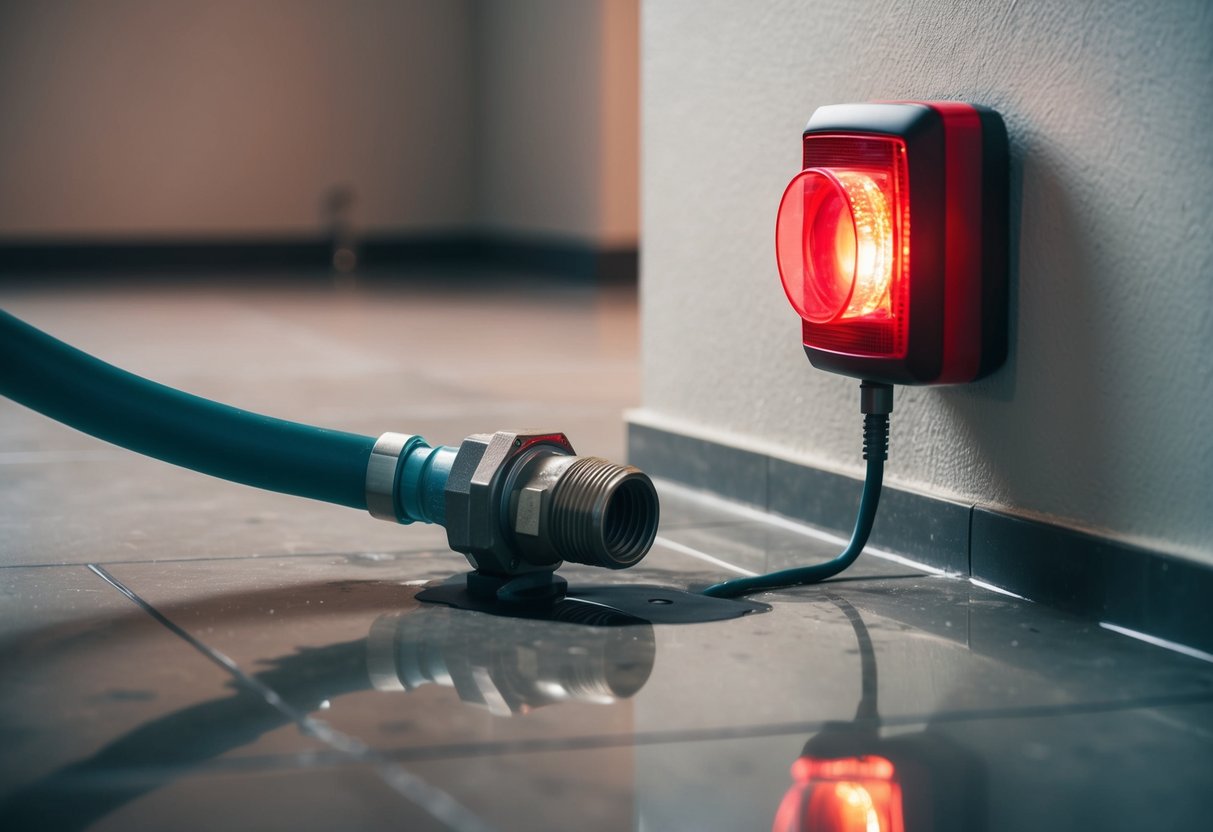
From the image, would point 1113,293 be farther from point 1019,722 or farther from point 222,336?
point 222,336

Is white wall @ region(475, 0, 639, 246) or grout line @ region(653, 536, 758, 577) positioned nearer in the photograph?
A: grout line @ region(653, 536, 758, 577)

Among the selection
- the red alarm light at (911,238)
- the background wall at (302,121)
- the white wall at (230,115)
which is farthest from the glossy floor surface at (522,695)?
the white wall at (230,115)

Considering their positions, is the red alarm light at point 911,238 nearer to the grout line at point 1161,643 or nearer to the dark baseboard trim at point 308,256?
the grout line at point 1161,643

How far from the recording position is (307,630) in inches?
54.4

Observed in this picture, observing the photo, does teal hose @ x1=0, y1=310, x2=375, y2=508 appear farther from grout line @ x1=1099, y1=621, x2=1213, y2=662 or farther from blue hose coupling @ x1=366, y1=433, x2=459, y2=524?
grout line @ x1=1099, y1=621, x2=1213, y2=662

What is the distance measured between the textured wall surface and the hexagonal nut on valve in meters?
0.47

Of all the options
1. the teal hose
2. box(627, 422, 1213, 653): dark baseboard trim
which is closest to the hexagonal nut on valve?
the teal hose

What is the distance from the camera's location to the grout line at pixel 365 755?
0.95 meters

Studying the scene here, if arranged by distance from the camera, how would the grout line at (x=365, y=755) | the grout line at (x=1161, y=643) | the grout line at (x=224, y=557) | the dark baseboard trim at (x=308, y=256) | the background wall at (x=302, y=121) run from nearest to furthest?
the grout line at (x=365, y=755)
the grout line at (x=1161, y=643)
the grout line at (x=224, y=557)
the dark baseboard trim at (x=308, y=256)
the background wall at (x=302, y=121)

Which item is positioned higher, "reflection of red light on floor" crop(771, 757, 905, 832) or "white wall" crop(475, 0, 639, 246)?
"white wall" crop(475, 0, 639, 246)

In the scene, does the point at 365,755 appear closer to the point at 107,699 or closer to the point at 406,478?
the point at 107,699

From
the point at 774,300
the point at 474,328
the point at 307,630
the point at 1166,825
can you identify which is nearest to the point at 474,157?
the point at 474,328

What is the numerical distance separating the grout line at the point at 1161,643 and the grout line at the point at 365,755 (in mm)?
675

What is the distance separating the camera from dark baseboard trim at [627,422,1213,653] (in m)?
1.34
